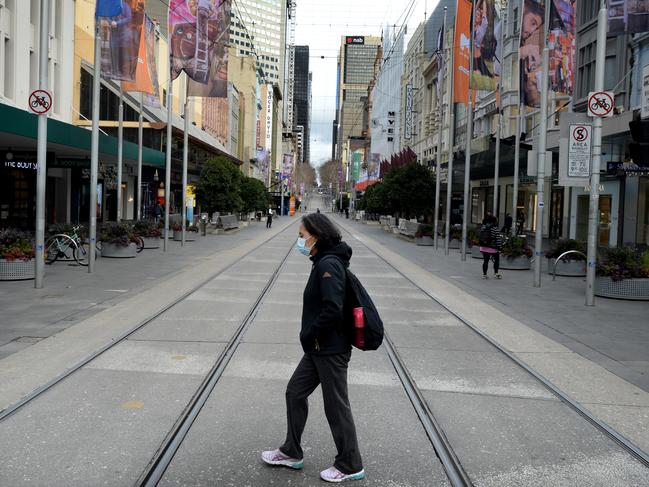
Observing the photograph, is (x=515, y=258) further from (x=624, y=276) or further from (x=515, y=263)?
(x=624, y=276)

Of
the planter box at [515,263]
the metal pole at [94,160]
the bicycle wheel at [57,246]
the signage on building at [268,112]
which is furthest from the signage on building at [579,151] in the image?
the signage on building at [268,112]

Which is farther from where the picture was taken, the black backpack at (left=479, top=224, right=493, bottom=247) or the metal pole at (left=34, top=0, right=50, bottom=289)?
the black backpack at (left=479, top=224, right=493, bottom=247)

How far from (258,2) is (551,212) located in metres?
171

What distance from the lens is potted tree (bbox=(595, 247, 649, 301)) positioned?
14.1 m

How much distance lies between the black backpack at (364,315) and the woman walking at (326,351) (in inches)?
2.3

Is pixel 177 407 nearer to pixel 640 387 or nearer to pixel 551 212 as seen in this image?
pixel 640 387

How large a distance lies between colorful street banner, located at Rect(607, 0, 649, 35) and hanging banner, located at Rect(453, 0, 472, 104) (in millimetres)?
12068

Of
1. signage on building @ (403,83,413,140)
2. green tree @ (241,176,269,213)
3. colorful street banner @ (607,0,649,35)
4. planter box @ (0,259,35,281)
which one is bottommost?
planter box @ (0,259,35,281)

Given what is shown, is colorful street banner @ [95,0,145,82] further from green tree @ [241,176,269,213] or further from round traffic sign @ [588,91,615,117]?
green tree @ [241,176,269,213]

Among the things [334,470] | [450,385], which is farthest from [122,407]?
[450,385]

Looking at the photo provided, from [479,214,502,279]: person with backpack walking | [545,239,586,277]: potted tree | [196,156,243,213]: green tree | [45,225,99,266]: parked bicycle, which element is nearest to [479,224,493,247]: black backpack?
[479,214,502,279]: person with backpack walking

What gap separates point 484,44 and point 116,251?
1465 cm

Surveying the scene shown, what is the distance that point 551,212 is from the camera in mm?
41562

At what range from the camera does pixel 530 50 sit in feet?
72.4
